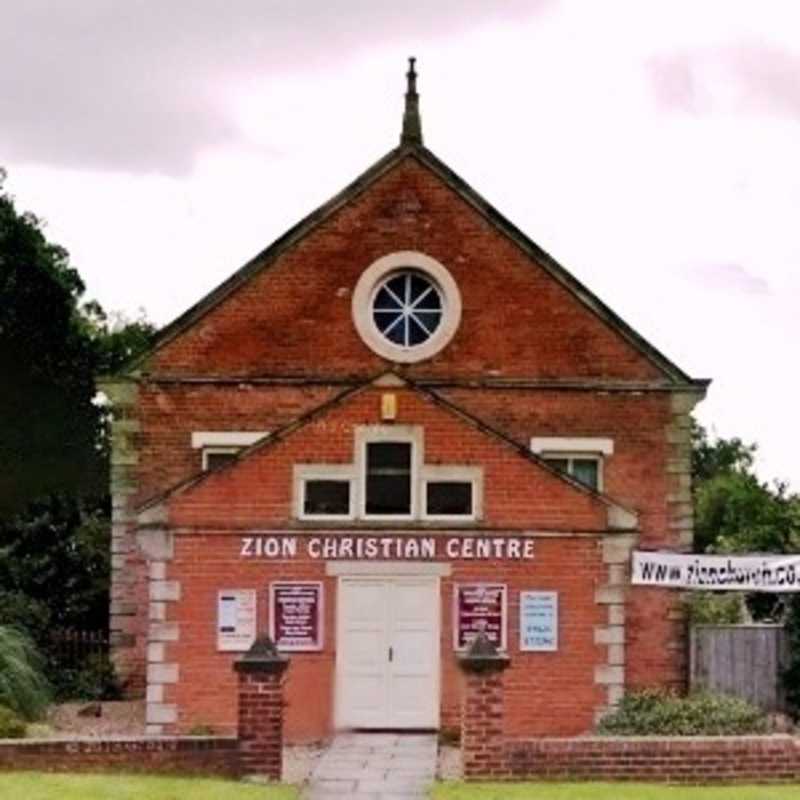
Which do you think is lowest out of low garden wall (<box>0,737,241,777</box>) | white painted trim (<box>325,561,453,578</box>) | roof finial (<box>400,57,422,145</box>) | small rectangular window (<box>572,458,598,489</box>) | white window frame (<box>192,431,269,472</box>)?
low garden wall (<box>0,737,241,777</box>)

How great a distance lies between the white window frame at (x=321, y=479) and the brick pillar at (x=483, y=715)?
6.82 m

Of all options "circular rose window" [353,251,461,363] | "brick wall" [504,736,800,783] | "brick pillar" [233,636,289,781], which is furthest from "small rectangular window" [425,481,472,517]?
"brick wall" [504,736,800,783]

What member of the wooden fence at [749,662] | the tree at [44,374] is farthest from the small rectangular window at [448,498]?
the tree at [44,374]

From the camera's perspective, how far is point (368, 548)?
87.6 ft

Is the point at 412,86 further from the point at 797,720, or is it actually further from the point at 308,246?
the point at 797,720

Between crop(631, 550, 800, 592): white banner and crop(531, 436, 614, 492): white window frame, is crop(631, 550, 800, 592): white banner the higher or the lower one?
the lower one

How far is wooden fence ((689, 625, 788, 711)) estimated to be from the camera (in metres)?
27.8

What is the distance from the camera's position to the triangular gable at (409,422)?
2641 cm

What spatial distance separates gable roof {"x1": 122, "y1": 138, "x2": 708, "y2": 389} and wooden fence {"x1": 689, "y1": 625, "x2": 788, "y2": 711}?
14.0ft

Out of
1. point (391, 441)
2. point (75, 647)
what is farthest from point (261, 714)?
point (75, 647)

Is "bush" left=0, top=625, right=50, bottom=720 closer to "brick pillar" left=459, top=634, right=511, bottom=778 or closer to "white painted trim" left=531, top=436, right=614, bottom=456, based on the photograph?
"brick pillar" left=459, top=634, right=511, bottom=778

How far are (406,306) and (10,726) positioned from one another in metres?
10.4

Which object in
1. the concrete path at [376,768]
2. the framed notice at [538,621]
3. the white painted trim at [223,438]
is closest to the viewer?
the concrete path at [376,768]

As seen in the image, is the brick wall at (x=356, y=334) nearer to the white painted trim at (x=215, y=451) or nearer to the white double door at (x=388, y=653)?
the white painted trim at (x=215, y=451)
